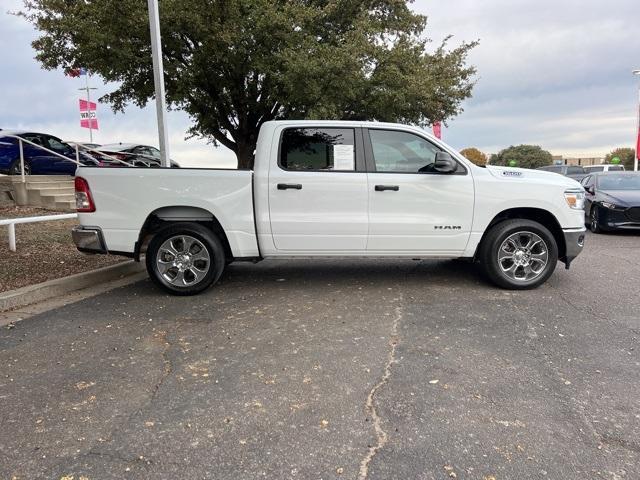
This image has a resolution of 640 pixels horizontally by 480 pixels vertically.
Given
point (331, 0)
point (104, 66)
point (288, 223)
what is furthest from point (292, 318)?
point (331, 0)

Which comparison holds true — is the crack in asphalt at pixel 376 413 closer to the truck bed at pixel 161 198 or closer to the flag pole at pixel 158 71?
the truck bed at pixel 161 198

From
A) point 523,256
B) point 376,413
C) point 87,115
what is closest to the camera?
point 376,413

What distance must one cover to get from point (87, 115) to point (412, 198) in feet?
107

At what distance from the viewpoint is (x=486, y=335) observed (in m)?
4.48

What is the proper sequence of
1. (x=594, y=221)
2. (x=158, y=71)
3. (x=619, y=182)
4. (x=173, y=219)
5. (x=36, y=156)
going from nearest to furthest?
(x=173, y=219) < (x=158, y=71) < (x=594, y=221) < (x=619, y=182) < (x=36, y=156)

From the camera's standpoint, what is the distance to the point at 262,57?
51.6ft

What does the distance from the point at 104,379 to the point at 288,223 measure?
2739mm

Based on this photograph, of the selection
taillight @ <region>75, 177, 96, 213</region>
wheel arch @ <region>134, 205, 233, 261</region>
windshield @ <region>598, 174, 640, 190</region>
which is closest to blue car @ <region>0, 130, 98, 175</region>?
taillight @ <region>75, 177, 96, 213</region>

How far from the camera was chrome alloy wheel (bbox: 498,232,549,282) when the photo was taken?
5961 millimetres

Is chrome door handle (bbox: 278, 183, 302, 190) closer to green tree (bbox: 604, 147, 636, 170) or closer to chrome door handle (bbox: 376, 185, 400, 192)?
chrome door handle (bbox: 376, 185, 400, 192)

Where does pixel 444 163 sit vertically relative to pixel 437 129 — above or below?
below

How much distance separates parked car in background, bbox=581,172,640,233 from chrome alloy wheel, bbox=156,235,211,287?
9.14 m

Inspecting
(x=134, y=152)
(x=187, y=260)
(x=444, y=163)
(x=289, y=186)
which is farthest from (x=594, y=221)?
(x=134, y=152)

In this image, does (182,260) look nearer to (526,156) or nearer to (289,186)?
(289,186)
